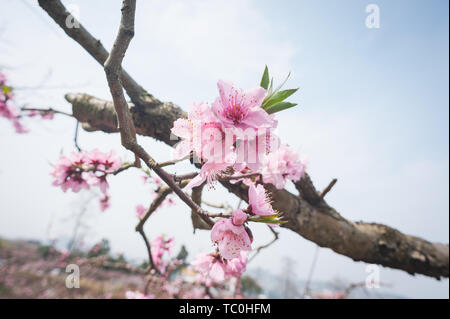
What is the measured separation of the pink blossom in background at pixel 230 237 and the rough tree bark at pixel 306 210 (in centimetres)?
89

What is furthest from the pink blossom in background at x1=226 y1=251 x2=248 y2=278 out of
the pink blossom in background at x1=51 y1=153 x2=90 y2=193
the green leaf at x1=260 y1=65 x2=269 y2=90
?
the pink blossom in background at x1=51 y1=153 x2=90 y2=193

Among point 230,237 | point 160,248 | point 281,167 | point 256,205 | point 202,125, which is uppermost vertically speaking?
point 281,167

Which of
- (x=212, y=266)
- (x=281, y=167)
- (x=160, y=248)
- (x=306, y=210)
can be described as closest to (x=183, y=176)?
(x=212, y=266)

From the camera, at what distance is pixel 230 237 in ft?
2.64

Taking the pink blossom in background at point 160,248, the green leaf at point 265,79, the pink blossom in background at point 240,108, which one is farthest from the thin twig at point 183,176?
the pink blossom in background at point 160,248

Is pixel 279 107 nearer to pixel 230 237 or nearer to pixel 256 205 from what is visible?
pixel 256 205

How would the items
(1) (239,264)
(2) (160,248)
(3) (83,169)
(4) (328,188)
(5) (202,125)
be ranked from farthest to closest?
(2) (160,248), (4) (328,188), (3) (83,169), (1) (239,264), (5) (202,125)

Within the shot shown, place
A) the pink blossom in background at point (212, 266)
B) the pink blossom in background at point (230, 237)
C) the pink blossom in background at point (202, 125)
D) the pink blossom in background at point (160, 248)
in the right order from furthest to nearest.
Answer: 1. the pink blossom in background at point (160, 248)
2. the pink blossom in background at point (212, 266)
3. the pink blossom in background at point (230, 237)
4. the pink blossom in background at point (202, 125)

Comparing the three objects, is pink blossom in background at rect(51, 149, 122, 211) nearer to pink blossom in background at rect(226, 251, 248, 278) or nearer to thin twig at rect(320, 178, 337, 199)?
pink blossom in background at rect(226, 251, 248, 278)

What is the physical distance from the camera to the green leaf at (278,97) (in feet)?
2.29

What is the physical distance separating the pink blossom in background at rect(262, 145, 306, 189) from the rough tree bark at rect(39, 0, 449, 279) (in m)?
0.17

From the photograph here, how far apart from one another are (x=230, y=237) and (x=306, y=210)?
4.43ft

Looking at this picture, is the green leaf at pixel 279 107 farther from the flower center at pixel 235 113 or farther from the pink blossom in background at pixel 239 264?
the pink blossom in background at pixel 239 264
